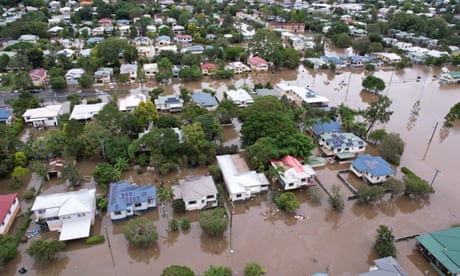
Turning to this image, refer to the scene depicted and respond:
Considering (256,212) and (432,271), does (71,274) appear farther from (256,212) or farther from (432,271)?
(432,271)

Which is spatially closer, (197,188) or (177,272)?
(177,272)

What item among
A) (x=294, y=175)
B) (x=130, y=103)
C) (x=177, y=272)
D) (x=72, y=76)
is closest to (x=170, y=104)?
(x=130, y=103)

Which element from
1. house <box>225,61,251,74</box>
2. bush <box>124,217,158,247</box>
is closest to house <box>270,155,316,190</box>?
bush <box>124,217,158,247</box>

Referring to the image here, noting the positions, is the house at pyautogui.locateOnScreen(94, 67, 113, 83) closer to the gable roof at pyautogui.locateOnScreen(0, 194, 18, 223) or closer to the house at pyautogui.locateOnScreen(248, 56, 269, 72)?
the house at pyautogui.locateOnScreen(248, 56, 269, 72)

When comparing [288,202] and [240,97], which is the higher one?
[240,97]

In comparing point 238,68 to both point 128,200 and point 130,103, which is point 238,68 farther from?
point 128,200

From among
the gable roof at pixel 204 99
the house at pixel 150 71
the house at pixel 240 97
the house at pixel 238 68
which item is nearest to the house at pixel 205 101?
the gable roof at pixel 204 99
